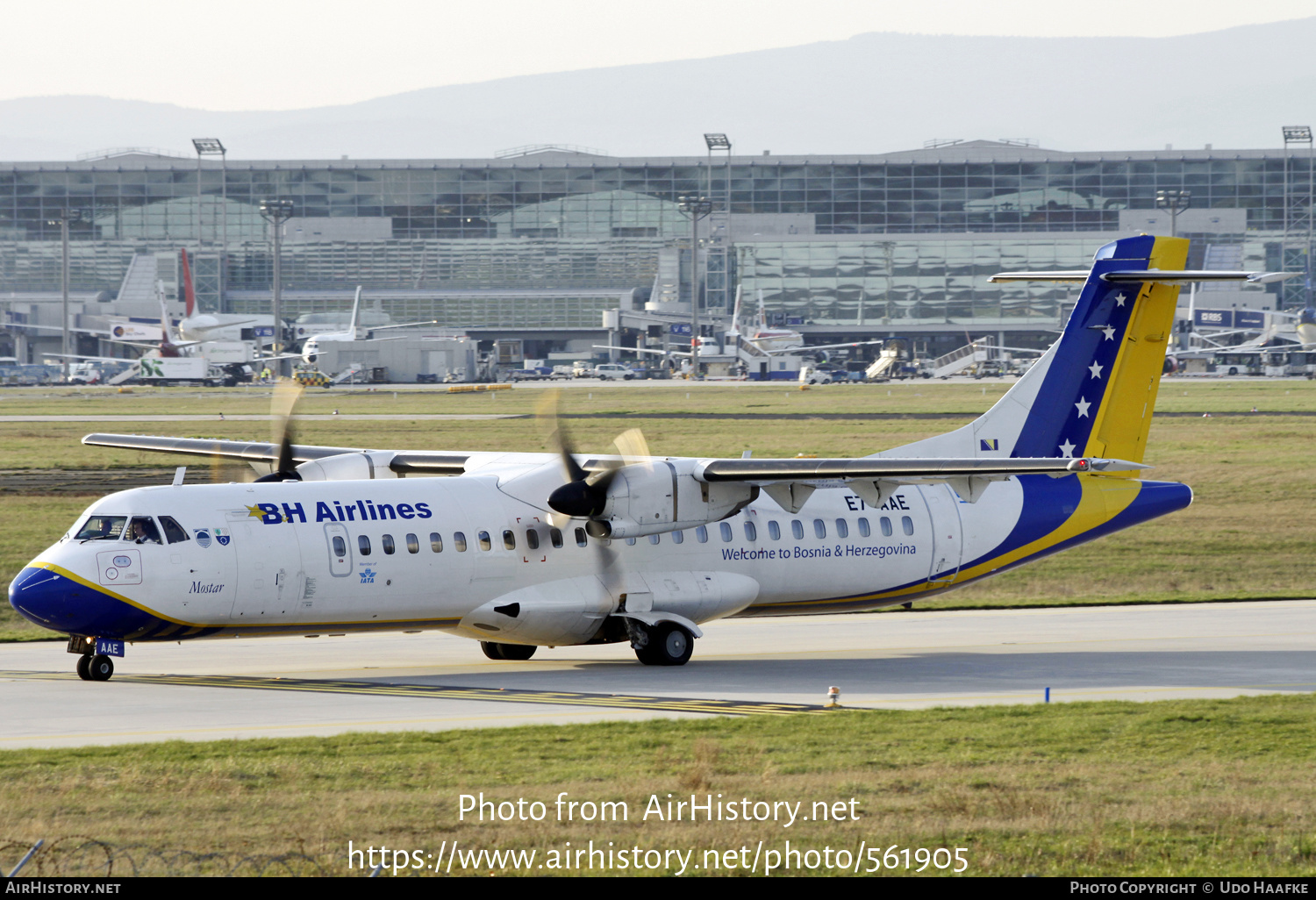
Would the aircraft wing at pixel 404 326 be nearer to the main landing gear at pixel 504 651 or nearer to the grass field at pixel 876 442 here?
the grass field at pixel 876 442

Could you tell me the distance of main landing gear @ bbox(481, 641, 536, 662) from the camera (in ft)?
77.7

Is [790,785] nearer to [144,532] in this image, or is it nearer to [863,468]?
[863,468]

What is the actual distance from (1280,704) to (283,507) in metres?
13.1

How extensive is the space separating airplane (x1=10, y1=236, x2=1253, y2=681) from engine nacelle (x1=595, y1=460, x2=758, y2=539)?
0.03 metres

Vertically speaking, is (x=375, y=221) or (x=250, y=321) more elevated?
(x=375, y=221)

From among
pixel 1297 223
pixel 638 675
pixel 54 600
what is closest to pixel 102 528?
pixel 54 600

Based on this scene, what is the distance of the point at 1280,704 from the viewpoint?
18.6 metres

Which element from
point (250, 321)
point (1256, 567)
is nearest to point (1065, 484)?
point (1256, 567)

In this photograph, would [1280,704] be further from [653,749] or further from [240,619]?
[240,619]

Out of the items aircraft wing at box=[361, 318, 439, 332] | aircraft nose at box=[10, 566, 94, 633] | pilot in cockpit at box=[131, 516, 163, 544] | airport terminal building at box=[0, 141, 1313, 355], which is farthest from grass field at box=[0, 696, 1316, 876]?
airport terminal building at box=[0, 141, 1313, 355]

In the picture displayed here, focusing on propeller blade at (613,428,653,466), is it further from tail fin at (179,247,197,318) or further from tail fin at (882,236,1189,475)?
tail fin at (179,247,197,318)

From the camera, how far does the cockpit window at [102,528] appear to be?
19641 mm

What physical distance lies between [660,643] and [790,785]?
912cm

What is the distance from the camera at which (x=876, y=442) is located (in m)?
59.8
